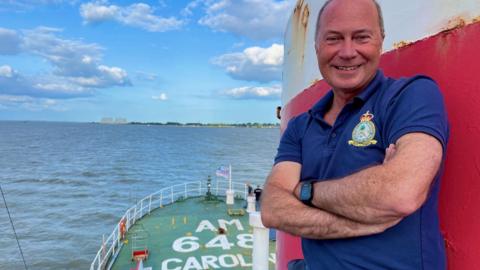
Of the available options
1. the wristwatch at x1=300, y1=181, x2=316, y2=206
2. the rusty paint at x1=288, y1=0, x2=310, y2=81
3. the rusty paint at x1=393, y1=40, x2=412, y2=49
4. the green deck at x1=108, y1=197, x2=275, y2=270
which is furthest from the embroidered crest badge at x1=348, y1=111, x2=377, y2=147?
the green deck at x1=108, y1=197, x2=275, y2=270

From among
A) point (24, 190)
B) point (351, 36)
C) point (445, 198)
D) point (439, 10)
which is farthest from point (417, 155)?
point (24, 190)

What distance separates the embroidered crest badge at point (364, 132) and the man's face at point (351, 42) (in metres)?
0.22

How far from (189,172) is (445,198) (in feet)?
172

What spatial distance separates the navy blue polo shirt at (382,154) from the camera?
5.14ft

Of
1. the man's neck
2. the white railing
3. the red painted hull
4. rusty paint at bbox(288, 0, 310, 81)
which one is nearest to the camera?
the red painted hull

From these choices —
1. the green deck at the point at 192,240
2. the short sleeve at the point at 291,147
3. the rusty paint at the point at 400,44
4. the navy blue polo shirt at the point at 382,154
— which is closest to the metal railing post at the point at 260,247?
the short sleeve at the point at 291,147

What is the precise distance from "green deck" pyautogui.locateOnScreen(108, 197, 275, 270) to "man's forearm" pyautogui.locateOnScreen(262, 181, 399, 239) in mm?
10898

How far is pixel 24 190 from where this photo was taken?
36.0 metres

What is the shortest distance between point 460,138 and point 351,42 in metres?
0.68

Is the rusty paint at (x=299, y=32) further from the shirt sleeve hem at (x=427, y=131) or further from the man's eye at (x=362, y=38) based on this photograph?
the shirt sleeve hem at (x=427, y=131)

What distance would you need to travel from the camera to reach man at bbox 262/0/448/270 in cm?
150

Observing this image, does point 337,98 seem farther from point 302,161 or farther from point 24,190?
point 24,190

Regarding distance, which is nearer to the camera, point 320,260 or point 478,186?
point 478,186

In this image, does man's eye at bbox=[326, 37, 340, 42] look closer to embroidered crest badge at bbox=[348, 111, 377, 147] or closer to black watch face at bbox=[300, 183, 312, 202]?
embroidered crest badge at bbox=[348, 111, 377, 147]
